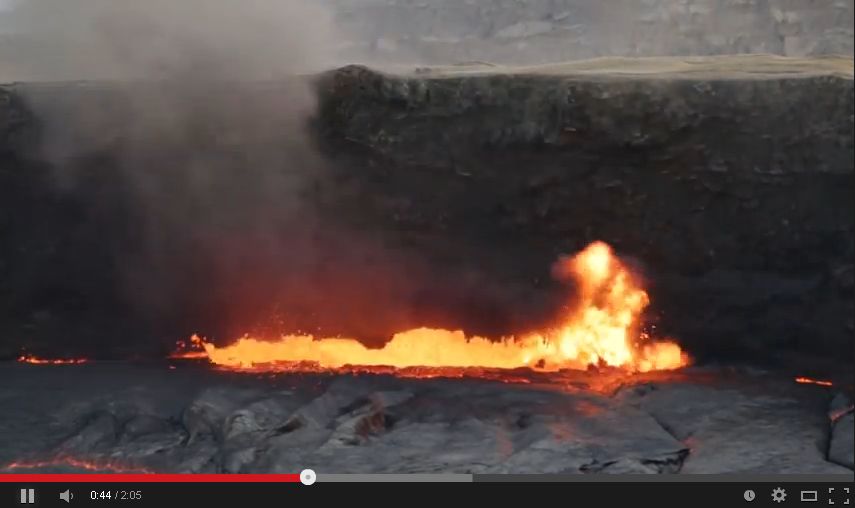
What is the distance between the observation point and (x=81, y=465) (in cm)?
455

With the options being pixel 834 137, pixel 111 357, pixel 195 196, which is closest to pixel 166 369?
pixel 111 357

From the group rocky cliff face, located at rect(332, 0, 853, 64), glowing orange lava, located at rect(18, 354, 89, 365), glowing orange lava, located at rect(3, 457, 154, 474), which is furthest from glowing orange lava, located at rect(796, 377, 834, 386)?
rocky cliff face, located at rect(332, 0, 853, 64)

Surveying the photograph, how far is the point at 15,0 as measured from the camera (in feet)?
22.9

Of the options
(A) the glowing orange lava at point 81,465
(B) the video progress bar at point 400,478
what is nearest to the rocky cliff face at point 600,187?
(A) the glowing orange lava at point 81,465

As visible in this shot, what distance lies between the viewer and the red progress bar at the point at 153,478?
3906 mm
